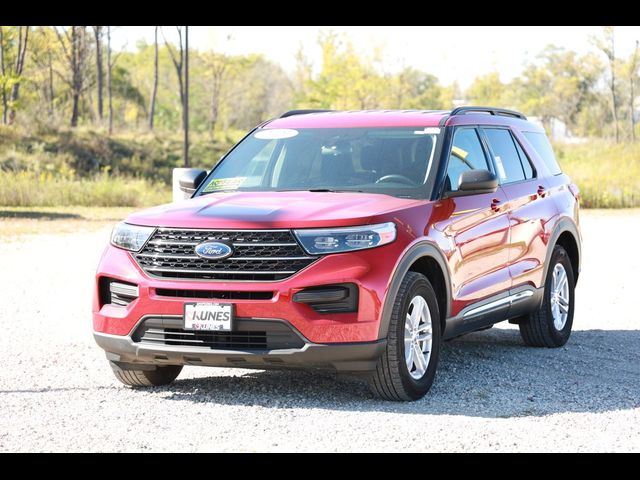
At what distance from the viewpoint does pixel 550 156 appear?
1055 cm

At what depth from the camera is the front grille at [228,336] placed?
7.01m

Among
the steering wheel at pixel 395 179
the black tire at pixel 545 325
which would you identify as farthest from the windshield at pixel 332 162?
the black tire at pixel 545 325

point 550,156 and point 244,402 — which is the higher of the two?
point 550,156

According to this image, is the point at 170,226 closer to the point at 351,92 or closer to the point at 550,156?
the point at 550,156

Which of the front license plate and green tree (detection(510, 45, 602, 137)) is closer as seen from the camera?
the front license plate

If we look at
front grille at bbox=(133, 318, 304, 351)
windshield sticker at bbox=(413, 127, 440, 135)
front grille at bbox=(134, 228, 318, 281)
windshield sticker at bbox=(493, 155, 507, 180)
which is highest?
windshield sticker at bbox=(413, 127, 440, 135)

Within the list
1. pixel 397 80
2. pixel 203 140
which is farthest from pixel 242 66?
pixel 203 140

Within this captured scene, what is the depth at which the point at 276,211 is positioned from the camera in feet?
23.7

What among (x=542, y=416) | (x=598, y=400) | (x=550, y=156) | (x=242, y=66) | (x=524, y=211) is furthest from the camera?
(x=242, y=66)

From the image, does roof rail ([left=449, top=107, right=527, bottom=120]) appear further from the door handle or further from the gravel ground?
the gravel ground

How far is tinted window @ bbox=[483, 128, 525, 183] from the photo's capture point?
9.23 meters

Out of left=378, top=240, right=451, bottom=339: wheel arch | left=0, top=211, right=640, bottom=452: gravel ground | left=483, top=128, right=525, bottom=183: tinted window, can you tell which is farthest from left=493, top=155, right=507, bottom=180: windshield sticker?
left=378, top=240, right=451, bottom=339: wheel arch

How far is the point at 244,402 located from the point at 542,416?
6.09 ft

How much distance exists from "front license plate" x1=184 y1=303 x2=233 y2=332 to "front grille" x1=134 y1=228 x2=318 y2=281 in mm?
174
